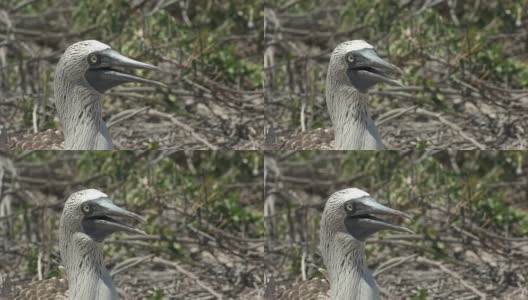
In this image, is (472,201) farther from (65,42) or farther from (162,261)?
(65,42)

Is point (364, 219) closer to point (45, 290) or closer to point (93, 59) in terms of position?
point (93, 59)

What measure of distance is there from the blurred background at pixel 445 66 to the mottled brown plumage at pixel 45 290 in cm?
155

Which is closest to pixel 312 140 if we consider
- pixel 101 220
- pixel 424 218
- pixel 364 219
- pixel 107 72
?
pixel 424 218

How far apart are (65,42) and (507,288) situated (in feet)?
8.85

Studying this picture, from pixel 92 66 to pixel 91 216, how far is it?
738 millimetres

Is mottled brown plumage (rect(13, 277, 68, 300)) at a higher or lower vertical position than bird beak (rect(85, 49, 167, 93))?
lower

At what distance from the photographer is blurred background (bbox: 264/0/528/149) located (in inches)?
266

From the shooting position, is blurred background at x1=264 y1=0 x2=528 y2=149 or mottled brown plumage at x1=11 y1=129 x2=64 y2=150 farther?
blurred background at x1=264 y1=0 x2=528 y2=149

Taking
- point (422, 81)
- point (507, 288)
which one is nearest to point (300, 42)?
point (422, 81)

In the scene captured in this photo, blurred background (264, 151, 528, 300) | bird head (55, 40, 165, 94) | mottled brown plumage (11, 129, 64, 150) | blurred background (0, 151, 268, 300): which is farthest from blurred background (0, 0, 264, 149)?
bird head (55, 40, 165, 94)

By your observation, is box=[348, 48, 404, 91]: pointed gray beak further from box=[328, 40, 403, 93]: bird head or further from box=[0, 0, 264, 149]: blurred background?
box=[0, 0, 264, 149]: blurred background

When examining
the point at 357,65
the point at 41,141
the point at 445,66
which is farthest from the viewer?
the point at 445,66

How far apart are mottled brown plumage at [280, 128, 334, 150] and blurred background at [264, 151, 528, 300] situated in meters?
0.04

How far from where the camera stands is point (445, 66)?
6.94m
